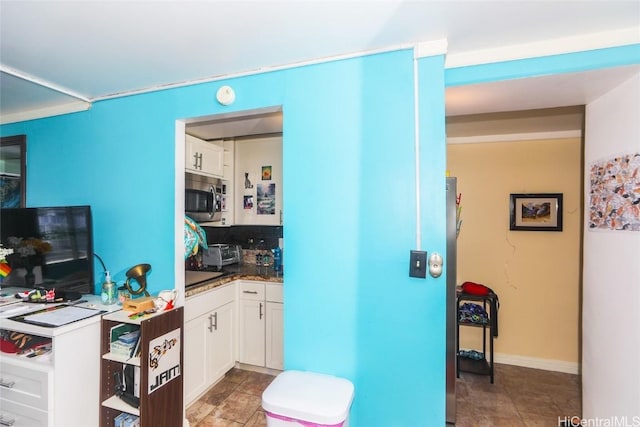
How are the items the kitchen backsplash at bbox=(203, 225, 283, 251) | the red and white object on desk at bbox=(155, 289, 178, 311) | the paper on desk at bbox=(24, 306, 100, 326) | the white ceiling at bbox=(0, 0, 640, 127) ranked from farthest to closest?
the kitchen backsplash at bbox=(203, 225, 283, 251) → the red and white object on desk at bbox=(155, 289, 178, 311) → the paper on desk at bbox=(24, 306, 100, 326) → the white ceiling at bbox=(0, 0, 640, 127)

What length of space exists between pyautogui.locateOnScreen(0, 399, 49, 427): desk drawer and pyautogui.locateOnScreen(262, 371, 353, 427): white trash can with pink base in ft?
4.03

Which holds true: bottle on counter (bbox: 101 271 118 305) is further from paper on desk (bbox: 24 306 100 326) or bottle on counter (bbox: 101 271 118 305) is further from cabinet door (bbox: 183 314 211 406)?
cabinet door (bbox: 183 314 211 406)

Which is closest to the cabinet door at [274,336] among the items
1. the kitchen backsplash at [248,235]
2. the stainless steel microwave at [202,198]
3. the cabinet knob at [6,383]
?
the kitchen backsplash at [248,235]

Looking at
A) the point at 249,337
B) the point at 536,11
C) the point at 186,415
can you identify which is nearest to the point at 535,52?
the point at 536,11

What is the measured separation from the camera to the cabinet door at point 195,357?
2111 mm

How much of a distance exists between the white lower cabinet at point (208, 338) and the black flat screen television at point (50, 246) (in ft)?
2.33

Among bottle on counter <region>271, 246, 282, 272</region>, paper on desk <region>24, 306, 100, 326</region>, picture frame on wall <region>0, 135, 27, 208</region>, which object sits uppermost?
picture frame on wall <region>0, 135, 27, 208</region>

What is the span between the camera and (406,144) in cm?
152

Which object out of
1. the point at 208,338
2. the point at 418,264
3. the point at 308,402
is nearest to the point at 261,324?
the point at 208,338

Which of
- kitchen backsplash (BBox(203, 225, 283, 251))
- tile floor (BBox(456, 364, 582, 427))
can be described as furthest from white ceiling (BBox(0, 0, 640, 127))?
tile floor (BBox(456, 364, 582, 427))

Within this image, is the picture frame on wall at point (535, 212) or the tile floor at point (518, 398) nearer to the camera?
the tile floor at point (518, 398)

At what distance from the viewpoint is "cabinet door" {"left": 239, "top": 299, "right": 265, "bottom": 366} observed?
259cm

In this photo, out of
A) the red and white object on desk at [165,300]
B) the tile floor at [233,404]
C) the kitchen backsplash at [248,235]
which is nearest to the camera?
the red and white object on desk at [165,300]

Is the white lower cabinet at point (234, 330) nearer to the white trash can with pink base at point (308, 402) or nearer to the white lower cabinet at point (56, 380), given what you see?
the white lower cabinet at point (56, 380)
